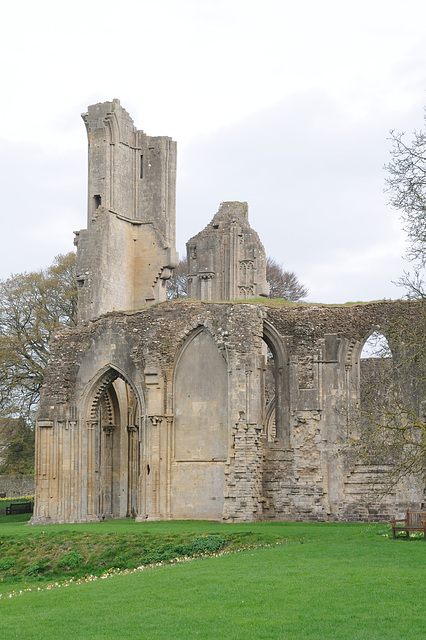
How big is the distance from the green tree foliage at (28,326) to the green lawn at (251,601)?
24356 millimetres

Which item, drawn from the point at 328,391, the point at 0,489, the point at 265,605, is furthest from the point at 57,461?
the point at 265,605

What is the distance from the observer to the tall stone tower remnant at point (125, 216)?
119ft

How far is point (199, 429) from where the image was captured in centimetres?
2959

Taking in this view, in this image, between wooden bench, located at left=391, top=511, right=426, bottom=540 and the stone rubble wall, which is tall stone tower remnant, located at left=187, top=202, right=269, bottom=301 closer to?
the stone rubble wall

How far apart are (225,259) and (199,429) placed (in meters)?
15.4

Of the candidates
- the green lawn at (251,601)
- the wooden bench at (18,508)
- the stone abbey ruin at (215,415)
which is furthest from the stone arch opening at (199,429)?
the green lawn at (251,601)

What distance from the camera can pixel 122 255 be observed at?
3762 centimetres

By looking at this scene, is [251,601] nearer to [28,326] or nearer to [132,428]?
[132,428]

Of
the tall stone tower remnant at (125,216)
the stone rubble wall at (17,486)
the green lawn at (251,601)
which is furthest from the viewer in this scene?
the stone rubble wall at (17,486)

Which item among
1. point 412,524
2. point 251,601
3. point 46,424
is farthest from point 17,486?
point 251,601

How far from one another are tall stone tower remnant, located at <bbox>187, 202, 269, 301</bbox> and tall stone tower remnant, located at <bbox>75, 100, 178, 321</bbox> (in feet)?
16.6

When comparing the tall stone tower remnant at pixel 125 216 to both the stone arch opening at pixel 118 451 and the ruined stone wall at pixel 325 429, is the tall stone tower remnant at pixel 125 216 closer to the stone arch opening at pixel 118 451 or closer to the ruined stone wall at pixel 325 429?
the stone arch opening at pixel 118 451

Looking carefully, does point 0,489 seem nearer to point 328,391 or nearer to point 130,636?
point 328,391

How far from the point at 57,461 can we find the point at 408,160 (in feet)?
54.0
